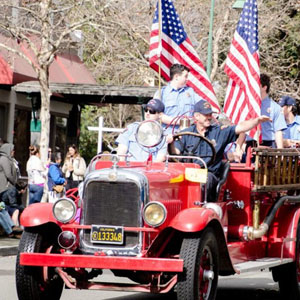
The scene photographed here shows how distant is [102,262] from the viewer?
7.96 m

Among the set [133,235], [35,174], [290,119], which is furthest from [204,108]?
[35,174]

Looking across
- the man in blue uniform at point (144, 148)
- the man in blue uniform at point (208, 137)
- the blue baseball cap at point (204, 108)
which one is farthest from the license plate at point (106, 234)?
the blue baseball cap at point (204, 108)

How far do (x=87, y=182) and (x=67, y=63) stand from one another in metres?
21.6

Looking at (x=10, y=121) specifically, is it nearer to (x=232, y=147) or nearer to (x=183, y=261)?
(x=232, y=147)

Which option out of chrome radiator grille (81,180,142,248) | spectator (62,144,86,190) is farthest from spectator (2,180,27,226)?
chrome radiator grille (81,180,142,248)

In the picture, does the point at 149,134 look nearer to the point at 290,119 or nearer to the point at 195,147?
the point at 195,147

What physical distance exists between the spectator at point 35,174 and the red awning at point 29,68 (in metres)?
3.42

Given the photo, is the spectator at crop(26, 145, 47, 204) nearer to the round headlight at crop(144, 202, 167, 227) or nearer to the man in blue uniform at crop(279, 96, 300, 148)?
the man in blue uniform at crop(279, 96, 300, 148)

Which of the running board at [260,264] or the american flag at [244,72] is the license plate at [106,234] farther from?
the american flag at [244,72]

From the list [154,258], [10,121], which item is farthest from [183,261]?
[10,121]

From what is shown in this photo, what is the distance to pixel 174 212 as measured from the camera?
346 inches

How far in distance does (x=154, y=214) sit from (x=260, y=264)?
6.21 feet

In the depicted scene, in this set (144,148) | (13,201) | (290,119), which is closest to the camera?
(144,148)

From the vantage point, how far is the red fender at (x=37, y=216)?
848 cm
